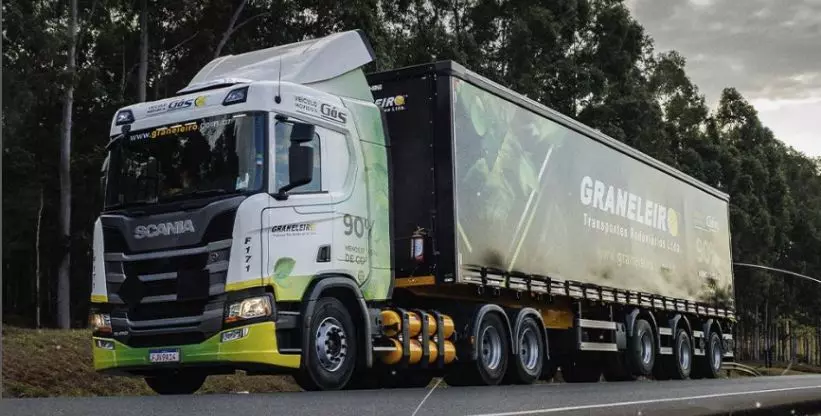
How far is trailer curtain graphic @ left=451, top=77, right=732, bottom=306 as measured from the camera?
13.1m

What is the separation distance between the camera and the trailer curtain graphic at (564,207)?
13125 mm

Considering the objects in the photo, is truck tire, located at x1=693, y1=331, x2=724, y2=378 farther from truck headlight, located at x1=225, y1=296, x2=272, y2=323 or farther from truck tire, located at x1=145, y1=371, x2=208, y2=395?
truck headlight, located at x1=225, y1=296, x2=272, y2=323

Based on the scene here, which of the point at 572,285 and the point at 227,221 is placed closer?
the point at 227,221

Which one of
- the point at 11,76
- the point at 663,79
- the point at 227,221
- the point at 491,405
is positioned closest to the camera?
the point at 491,405

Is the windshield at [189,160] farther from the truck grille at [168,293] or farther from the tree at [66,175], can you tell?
the tree at [66,175]

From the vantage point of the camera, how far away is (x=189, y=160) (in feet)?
35.6

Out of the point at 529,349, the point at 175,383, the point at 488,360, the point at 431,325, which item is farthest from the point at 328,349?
the point at 529,349

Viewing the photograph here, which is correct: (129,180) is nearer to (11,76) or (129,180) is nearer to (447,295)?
(447,295)

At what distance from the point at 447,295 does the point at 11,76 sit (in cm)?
1806

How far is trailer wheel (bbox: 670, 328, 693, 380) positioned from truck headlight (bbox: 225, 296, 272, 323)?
39.5 ft

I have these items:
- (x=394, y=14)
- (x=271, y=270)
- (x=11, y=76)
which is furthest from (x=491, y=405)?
(x=394, y=14)

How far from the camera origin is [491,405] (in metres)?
7.93

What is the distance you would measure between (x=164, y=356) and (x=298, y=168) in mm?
2289

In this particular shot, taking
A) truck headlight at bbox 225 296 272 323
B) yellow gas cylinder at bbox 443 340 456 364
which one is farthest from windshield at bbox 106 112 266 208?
yellow gas cylinder at bbox 443 340 456 364
